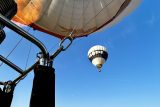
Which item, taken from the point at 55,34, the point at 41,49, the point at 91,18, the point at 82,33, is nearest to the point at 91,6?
the point at 91,18

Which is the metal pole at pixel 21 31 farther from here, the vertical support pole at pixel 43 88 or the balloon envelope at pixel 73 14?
the balloon envelope at pixel 73 14

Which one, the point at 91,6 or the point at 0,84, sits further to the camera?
the point at 91,6

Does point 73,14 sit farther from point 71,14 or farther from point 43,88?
point 43,88

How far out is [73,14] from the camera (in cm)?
1087

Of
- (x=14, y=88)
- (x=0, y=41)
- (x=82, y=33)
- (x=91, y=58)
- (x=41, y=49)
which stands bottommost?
(x=41, y=49)

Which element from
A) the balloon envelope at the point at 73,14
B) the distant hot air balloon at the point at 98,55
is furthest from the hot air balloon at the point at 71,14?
the distant hot air balloon at the point at 98,55

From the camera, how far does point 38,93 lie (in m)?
1.82

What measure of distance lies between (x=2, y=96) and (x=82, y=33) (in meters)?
8.72

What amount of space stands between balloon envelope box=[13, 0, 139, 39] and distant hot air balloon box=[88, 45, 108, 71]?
6768 mm

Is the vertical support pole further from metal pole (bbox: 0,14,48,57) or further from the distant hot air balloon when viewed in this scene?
the distant hot air balloon

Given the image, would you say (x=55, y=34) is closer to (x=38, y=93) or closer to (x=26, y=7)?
(x=26, y=7)

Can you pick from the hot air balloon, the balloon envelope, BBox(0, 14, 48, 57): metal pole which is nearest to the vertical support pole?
BBox(0, 14, 48, 57): metal pole

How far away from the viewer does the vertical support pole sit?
178 cm

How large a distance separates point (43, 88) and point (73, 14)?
30.3ft
